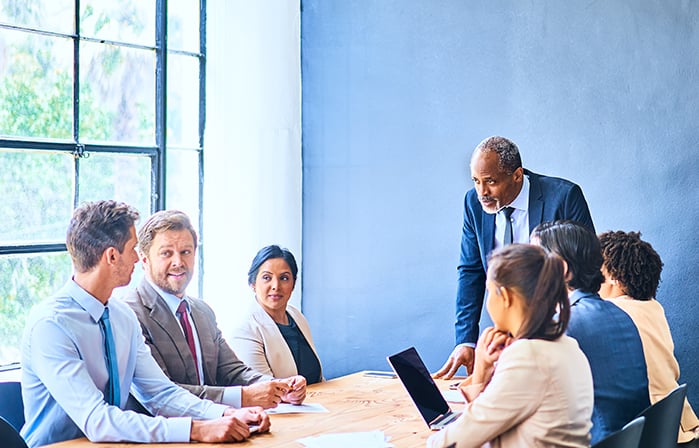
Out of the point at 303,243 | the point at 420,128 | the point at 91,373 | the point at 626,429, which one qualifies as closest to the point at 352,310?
the point at 303,243

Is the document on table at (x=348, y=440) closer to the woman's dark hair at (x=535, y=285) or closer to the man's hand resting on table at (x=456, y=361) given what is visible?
the woman's dark hair at (x=535, y=285)

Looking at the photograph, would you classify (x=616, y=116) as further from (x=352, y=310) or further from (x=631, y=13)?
(x=352, y=310)

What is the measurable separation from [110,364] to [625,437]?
167 centimetres

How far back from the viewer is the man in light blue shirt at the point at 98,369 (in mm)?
2854

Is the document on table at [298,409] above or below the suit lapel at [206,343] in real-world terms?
below

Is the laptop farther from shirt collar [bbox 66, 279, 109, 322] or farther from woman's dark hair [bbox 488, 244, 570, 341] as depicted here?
shirt collar [bbox 66, 279, 109, 322]

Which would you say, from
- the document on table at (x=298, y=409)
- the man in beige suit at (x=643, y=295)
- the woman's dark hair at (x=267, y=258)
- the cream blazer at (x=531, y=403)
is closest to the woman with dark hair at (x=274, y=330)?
the woman's dark hair at (x=267, y=258)

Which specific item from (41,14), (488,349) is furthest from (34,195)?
(488,349)

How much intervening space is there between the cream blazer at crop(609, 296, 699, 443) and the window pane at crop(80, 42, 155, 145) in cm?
274

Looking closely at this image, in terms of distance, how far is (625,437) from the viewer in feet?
7.66

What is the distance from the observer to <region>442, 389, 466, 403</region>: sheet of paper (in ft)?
11.9

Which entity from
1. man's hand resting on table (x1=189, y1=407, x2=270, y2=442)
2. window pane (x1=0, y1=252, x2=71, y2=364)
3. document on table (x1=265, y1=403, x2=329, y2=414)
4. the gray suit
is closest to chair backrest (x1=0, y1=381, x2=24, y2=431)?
the gray suit

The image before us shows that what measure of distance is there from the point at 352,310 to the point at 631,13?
2.31 meters

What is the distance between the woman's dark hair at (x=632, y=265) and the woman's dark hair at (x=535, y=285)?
1222 millimetres
